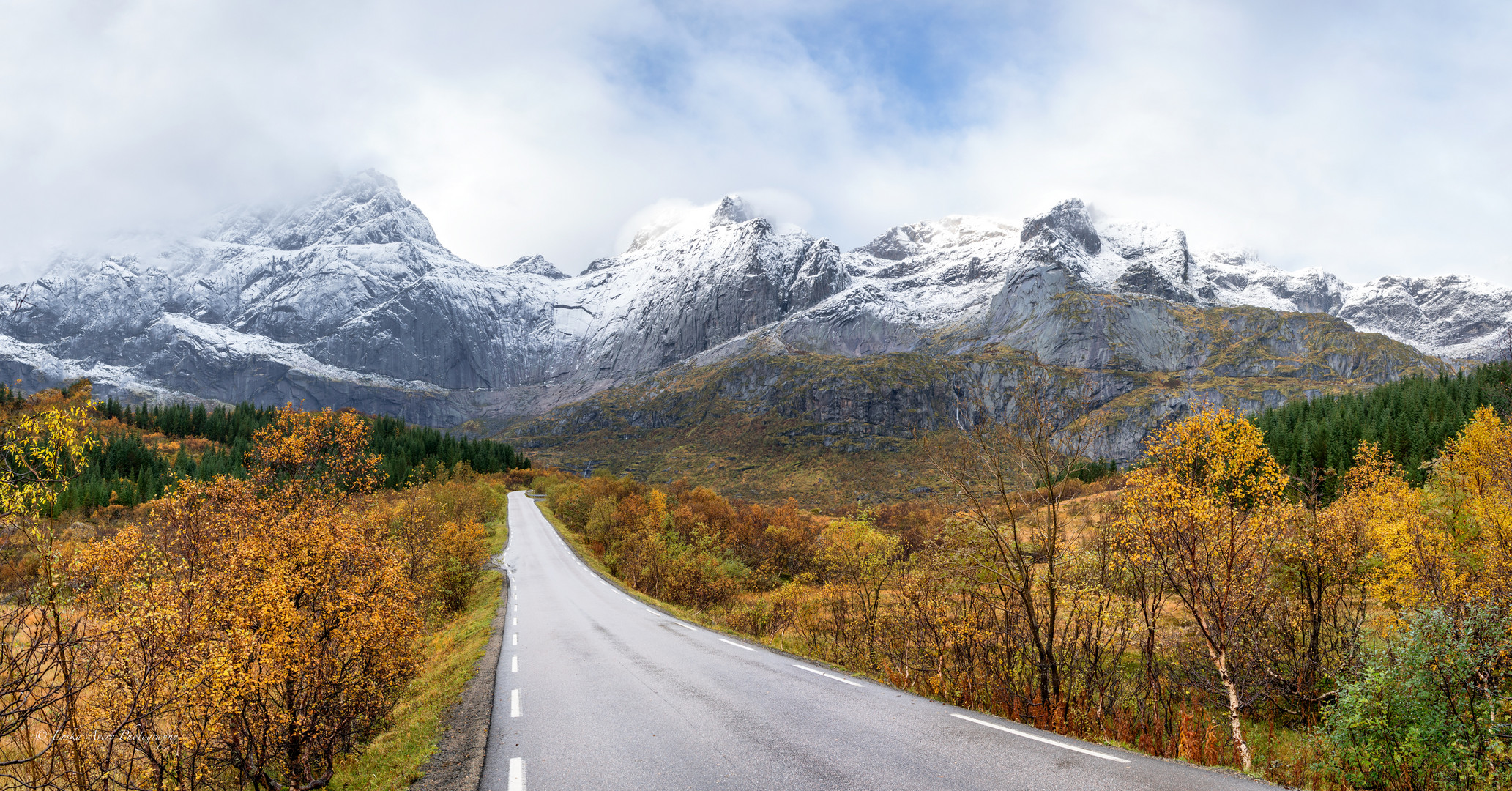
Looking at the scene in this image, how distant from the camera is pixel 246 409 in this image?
122312 mm

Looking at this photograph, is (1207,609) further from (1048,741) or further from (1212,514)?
(1048,741)

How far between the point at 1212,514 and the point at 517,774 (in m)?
14.9

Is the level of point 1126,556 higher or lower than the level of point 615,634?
higher

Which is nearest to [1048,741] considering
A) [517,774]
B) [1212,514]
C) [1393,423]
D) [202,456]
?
[1212,514]

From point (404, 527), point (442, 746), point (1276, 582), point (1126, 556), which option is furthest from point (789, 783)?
point (404, 527)

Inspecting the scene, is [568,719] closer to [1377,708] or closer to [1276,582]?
[1377,708]

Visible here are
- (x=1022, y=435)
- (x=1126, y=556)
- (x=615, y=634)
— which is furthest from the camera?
(x=615, y=634)

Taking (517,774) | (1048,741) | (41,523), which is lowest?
(517,774)

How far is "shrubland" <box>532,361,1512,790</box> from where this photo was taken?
1034 cm

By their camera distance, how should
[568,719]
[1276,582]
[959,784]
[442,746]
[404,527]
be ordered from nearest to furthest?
[959,784] < [442,746] < [568,719] < [1276,582] < [404,527]

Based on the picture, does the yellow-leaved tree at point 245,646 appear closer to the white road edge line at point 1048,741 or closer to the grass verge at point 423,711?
the grass verge at point 423,711

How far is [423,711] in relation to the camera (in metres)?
15.4

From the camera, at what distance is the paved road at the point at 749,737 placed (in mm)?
8656

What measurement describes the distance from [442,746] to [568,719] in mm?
2169
